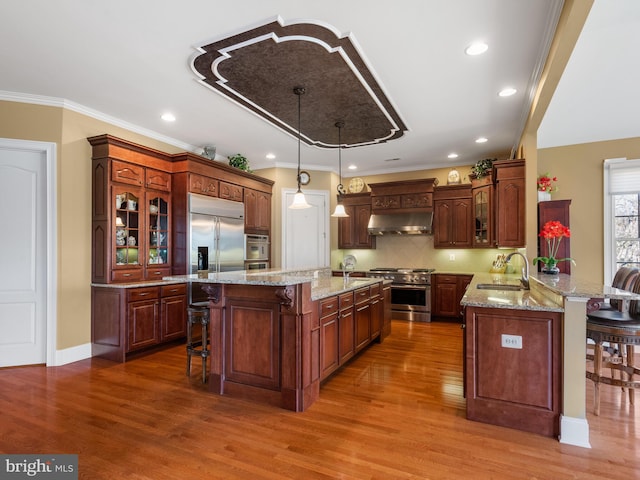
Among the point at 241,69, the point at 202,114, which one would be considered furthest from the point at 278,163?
the point at 241,69

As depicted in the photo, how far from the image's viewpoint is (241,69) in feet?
10.2

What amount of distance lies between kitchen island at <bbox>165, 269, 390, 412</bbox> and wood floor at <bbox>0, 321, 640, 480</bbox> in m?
0.13

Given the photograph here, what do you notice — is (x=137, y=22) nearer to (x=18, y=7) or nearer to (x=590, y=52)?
(x=18, y=7)

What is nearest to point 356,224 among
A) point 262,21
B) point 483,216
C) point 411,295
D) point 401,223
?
point 401,223

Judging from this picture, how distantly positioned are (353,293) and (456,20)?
254 centimetres

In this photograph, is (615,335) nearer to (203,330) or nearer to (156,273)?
(203,330)

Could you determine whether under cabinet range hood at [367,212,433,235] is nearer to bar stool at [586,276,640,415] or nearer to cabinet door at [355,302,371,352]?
cabinet door at [355,302,371,352]

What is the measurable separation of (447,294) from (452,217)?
4.60 ft

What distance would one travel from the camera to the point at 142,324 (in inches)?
161

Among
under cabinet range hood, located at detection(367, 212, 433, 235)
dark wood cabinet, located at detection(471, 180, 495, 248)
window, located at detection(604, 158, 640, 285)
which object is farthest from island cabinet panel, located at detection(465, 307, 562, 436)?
under cabinet range hood, located at detection(367, 212, 433, 235)

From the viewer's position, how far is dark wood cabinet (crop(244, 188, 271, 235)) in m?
5.95

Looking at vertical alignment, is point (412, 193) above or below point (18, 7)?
below

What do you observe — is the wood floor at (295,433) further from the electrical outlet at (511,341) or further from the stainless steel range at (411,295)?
the stainless steel range at (411,295)

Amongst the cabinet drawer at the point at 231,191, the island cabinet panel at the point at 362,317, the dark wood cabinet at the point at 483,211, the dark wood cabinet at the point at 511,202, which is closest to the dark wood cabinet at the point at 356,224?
the dark wood cabinet at the point at 483,211
